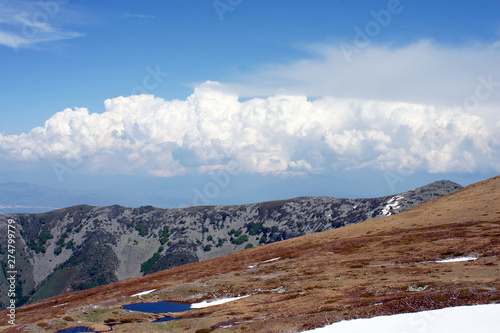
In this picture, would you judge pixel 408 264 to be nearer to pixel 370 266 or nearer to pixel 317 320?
pixel 370 266

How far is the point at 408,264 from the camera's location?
5725 cm

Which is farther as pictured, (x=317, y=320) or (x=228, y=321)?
(x=228, y=321)

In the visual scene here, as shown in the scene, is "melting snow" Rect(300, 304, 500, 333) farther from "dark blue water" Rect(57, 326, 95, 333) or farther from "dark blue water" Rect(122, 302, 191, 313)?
"dark blue water" Rect(122, 302, 191, 313)

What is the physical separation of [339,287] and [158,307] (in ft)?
92.1

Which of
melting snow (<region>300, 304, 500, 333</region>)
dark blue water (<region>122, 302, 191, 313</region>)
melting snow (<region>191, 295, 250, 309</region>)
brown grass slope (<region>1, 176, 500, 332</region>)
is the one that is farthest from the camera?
melting snow (<region>191, 295, 250, 309</region>)

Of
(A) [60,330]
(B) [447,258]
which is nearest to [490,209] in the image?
(B) [447,258]

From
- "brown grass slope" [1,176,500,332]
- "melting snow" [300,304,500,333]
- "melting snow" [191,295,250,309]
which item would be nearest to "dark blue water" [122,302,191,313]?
"melting snow" [191,295,250,309]

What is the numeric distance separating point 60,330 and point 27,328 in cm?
318

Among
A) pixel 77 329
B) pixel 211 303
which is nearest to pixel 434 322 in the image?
pixel 77 329

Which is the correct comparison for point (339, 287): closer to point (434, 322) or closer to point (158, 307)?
point (434, 322)

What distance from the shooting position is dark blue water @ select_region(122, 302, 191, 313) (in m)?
52.6

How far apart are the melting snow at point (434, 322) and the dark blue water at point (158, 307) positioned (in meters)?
Result: 29.8

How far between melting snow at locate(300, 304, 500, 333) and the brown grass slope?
1.44 meters

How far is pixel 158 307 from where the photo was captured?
54500mm
